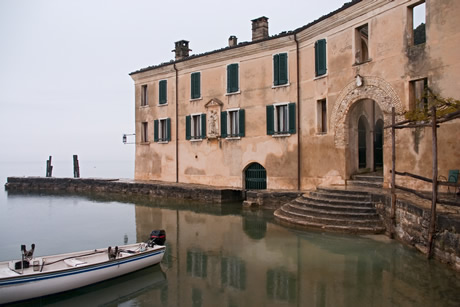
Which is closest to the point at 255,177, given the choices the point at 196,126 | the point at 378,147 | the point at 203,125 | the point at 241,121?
the point at 241,121

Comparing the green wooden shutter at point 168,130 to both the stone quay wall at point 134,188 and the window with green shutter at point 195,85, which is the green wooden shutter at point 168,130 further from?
the stone quay wall at point 134,188

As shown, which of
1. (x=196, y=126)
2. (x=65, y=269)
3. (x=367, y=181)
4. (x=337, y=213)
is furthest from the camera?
(x=196, y=126)

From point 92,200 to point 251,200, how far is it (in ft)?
36.2

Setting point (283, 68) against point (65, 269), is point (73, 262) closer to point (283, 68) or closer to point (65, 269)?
point (65, 269)

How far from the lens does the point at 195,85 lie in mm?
23625

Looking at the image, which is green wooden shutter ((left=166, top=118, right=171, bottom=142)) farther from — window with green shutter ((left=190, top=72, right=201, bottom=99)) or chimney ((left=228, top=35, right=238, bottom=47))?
chimney ((left=228, top=35, right=238, bottom=47))

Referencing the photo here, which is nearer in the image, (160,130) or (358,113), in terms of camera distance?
(358,113)

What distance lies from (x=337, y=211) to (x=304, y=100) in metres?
7.11

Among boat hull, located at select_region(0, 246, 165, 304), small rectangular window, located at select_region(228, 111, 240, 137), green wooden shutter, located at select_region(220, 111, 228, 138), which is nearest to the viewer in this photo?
boat hull, located at select_region(0, 246, 165, 304)

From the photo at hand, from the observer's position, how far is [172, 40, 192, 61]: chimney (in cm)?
2533

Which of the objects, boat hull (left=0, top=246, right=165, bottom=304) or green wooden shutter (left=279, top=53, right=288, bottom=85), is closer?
boat hull (left=0, top=246, right=165, bottom=304)

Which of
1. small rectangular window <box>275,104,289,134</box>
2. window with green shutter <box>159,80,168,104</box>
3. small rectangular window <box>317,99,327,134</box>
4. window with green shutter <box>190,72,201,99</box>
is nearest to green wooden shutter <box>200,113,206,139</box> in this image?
window with green shutter <box>190,72,201,99</box>

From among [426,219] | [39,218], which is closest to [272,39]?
[426,219]

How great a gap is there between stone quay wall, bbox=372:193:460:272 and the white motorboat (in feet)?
21.7
